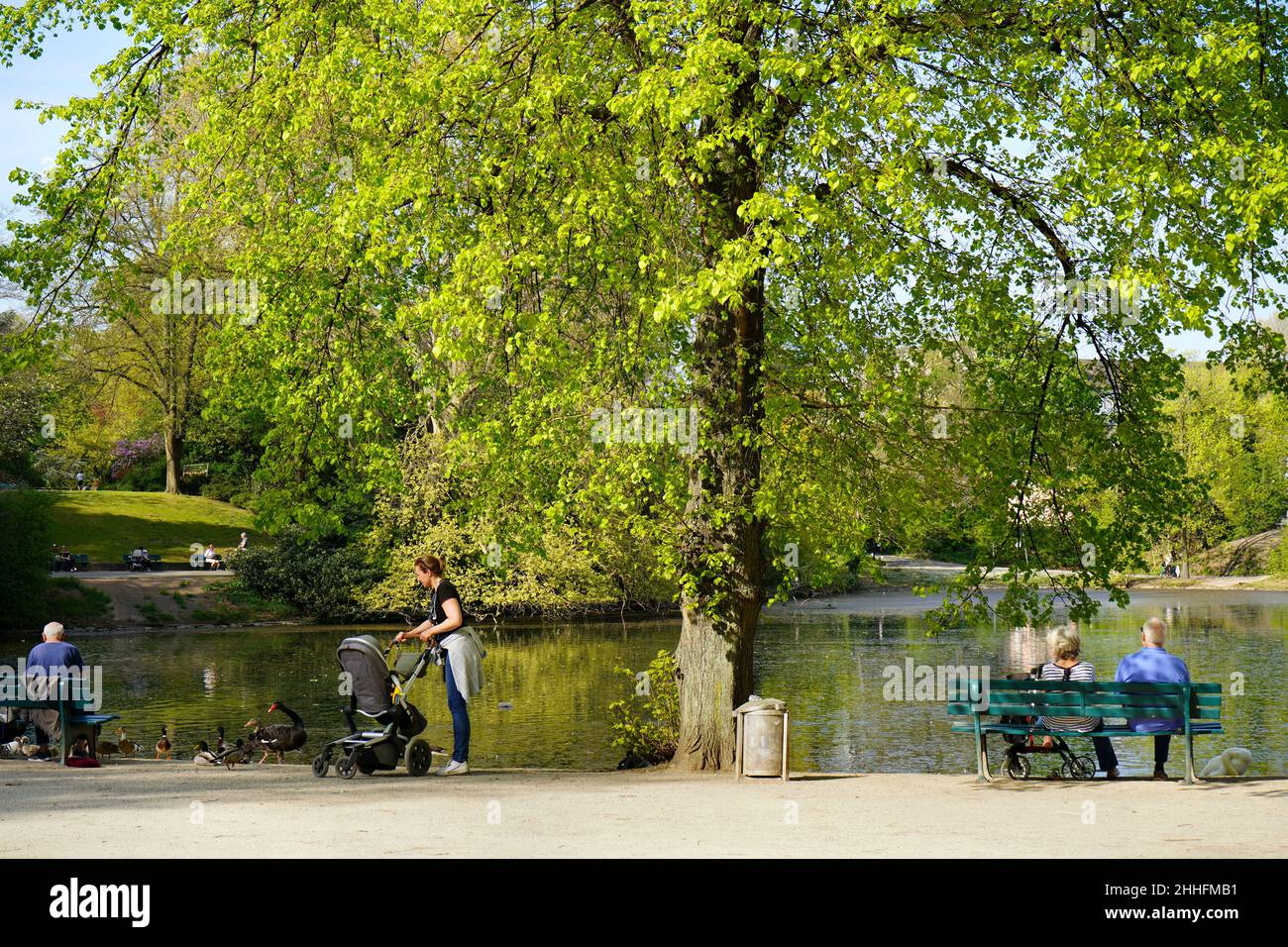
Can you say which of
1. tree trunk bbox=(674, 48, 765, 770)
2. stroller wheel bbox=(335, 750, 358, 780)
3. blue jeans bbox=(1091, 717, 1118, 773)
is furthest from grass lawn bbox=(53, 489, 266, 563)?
blue jeans bbox=(1091, 717, 1118, 773)

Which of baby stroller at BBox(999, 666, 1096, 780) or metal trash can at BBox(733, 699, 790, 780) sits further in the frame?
metal trash can at BBox(733, 699, 790, 780)

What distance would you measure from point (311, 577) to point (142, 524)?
13223 mm

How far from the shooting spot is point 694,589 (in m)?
14.6

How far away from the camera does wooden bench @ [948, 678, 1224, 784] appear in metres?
12.8

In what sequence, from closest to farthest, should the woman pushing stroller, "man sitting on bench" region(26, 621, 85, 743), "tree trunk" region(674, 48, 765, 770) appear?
1. the woman pushing stroller
2. "man sitting on bench" region(26, 621, 85, 743)
3. "tree trunk" region(674, 48, 765, 770)

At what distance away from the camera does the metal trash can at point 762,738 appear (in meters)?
14.1

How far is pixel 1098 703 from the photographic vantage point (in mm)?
12883

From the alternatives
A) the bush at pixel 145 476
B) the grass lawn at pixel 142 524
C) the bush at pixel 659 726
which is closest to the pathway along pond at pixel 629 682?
the bush at pixel 659 726

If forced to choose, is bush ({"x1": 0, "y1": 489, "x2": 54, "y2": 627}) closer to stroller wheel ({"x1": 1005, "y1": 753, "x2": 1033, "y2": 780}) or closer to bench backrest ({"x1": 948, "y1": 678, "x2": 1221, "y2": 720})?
stroller wheel ({"x1": 1005, "y1": 753, "x2": 1033, "y2": 780})

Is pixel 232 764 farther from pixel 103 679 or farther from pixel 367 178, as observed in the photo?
pixel 103 679

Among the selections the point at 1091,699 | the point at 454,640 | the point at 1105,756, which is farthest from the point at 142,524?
the point at 1091,699

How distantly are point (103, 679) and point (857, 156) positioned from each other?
23758 mm

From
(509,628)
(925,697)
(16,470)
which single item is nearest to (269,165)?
(925,697)

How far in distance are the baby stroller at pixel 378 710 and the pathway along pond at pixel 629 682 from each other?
20.7ft
